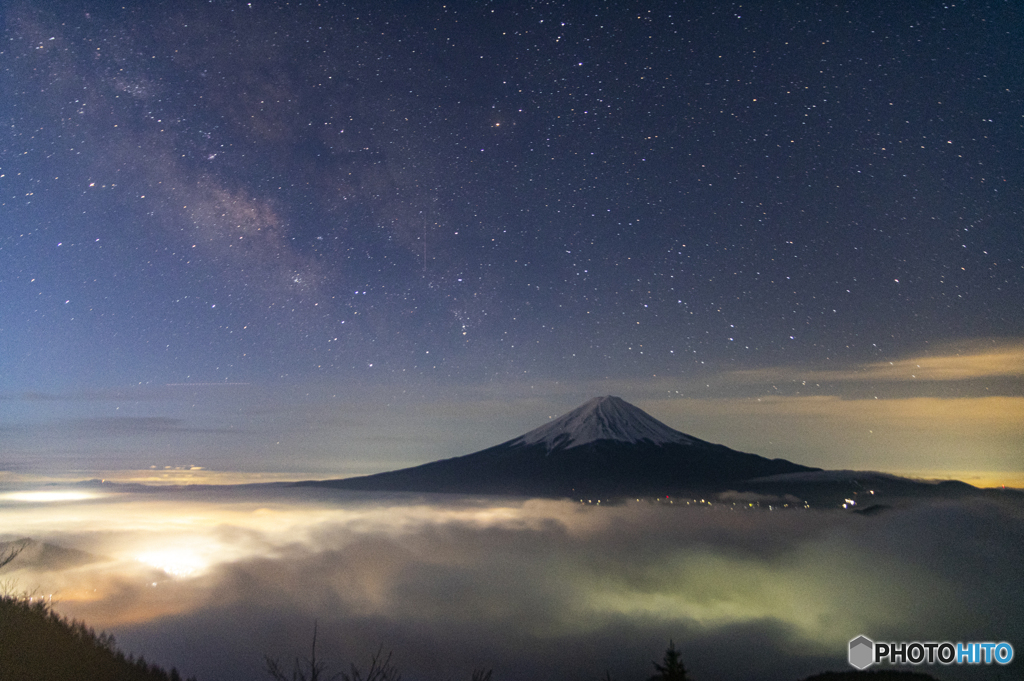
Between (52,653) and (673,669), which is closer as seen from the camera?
(52,653)

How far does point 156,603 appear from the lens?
421 ft

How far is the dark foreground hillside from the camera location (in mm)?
19984

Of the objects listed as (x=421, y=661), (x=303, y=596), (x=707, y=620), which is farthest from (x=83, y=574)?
(x=707, y=620)

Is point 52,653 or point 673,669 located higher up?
point 52,653

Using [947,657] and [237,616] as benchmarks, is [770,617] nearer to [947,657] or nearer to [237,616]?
[237,616]

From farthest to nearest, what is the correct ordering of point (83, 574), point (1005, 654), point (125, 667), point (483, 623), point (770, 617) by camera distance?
point (770, 617) → point (483, 623) → point (83, 574) → point (125, 667) → point (1005, 654)

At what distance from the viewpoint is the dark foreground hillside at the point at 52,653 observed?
19984 millimetres

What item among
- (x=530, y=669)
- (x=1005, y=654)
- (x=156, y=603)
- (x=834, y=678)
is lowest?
(x=530, y=669)

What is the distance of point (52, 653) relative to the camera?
2153 cm

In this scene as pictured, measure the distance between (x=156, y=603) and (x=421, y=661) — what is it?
66.7 m

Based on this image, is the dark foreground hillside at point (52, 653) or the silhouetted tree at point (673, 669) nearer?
the dark foreground hillside at point (52, 653)

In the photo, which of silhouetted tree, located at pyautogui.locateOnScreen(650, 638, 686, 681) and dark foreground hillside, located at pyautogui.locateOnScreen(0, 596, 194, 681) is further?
A: silhouetted tree, located at pyautogui.locateOnScreen(650, 638, 686, 681)

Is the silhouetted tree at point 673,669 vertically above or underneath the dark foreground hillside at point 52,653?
underneath

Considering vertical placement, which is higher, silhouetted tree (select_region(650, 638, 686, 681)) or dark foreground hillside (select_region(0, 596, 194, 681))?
dark foreground hillside (select_region(0, 596, 194, 681))
